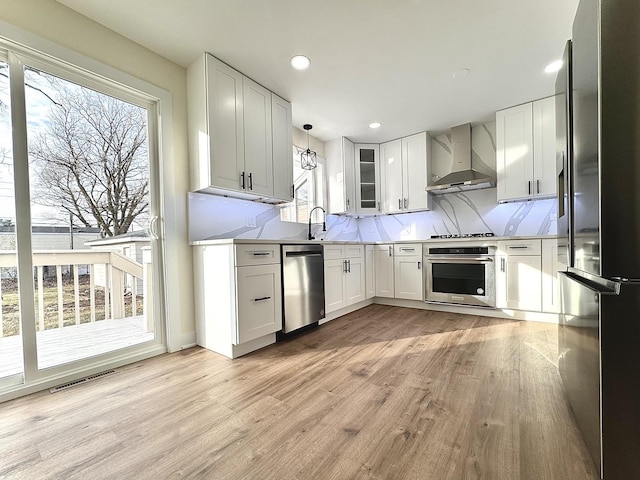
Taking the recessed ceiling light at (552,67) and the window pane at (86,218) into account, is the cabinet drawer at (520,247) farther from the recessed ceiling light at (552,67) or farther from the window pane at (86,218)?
the window pane at (86,218)

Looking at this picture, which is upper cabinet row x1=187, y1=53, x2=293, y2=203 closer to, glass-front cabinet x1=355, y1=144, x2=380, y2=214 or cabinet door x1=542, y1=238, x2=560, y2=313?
glass-front cabinet x1=355, y1=144, x2=380, y2=214

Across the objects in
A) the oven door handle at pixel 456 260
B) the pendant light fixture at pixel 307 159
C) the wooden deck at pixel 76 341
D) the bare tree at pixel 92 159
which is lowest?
the wooden deck at pixel 76 341

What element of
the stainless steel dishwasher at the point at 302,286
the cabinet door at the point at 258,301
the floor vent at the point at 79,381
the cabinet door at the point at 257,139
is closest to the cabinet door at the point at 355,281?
the stainless steel dishwasher at the point at 302,286

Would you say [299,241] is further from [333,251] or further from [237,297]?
[237,297]

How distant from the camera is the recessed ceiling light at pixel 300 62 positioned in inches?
91.8

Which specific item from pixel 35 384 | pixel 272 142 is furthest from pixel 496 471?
pixel 272 142

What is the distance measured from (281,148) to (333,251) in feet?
4.13

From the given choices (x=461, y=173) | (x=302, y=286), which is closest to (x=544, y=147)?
(x=461, y=173)

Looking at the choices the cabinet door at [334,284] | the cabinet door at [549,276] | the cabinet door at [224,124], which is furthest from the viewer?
the cabinet door at [334,284]

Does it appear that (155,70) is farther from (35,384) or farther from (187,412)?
→ (187,412)

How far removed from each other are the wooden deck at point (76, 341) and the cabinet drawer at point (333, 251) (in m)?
1.74

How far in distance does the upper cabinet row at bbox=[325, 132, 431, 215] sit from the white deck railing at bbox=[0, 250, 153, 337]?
8.64 ft

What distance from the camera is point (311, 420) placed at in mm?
1329

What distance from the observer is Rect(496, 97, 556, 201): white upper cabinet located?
121 inches
